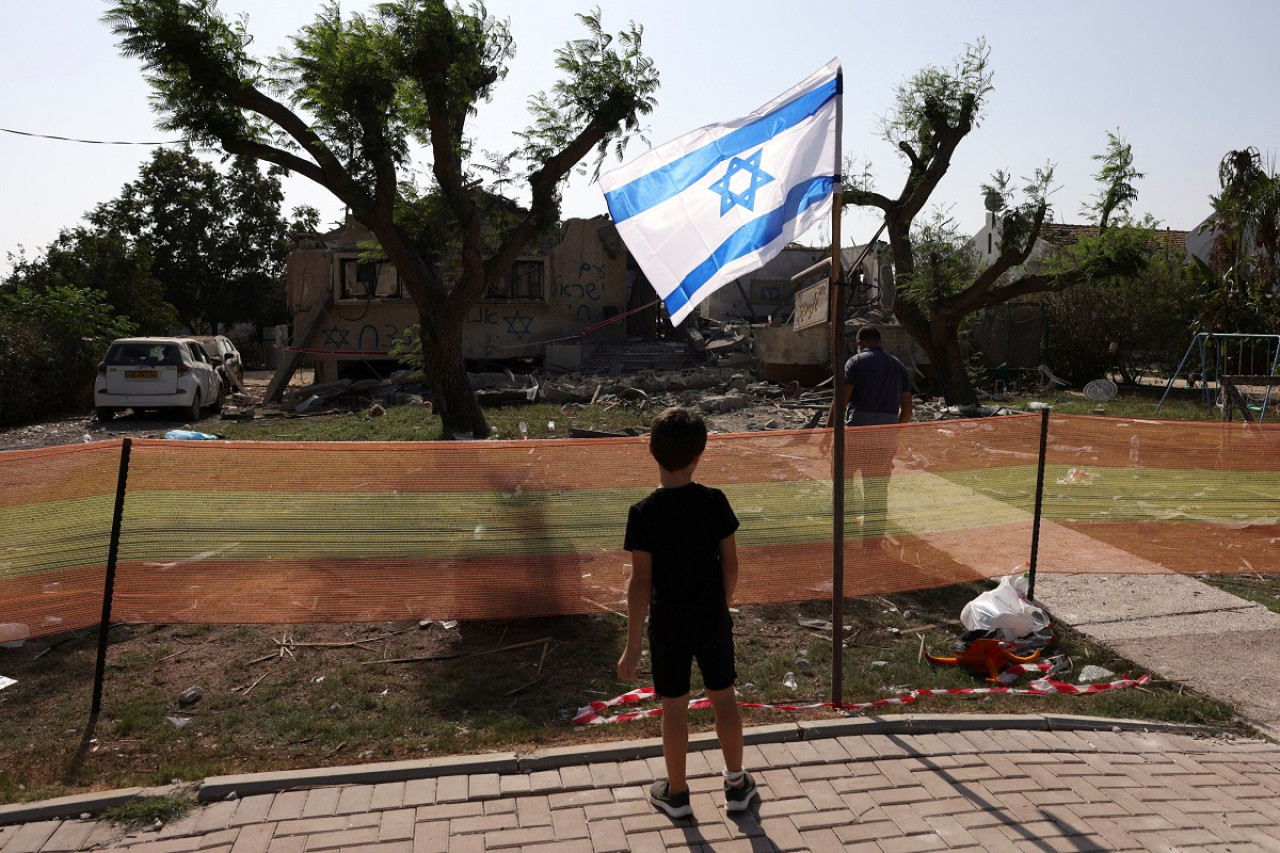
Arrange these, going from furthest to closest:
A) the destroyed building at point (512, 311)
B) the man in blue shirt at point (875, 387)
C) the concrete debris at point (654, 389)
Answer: the destroyed building at point (512, 311)
the concrete debris at point (654, 389)
the man in blue shirt at point (875, 387)

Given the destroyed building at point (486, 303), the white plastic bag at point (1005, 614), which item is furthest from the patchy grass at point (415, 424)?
the white plastic bag at point (1005, 614)

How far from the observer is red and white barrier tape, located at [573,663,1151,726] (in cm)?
443

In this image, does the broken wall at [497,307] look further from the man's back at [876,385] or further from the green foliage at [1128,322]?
the man's back at [876,385]

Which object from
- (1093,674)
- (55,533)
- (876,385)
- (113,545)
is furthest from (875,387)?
(55,533)

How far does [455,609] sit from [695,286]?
2334 millimetres

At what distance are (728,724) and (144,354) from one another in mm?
17328

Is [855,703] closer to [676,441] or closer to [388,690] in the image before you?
[676,441]

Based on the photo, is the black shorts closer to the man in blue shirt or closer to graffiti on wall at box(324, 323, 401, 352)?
the man in blue shirt

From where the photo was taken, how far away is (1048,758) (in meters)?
3.99

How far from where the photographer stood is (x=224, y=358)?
22328mm

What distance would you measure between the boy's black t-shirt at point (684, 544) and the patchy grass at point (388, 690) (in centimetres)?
107

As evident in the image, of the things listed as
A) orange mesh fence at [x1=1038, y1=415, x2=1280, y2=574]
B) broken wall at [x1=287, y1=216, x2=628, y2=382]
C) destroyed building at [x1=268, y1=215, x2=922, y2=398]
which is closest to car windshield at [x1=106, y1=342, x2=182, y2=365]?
destroyed building at [x1=268, y1=215, x2=922, y2=398]

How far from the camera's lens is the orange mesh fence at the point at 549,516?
487 cm

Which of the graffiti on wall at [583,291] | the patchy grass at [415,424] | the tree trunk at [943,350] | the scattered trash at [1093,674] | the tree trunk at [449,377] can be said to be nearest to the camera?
the scattered trash at [1093,674]
